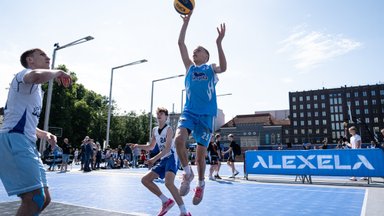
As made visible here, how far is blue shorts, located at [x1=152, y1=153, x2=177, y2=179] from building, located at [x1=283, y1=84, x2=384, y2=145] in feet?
363

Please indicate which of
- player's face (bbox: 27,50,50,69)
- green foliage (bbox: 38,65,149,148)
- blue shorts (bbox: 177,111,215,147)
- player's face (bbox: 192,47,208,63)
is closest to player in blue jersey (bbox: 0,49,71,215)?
player's face (bbox: 27,50,50,69)

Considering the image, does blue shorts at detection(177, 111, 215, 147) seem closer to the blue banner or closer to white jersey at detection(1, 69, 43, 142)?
white jersey at detection(1, 69, 43, 142)

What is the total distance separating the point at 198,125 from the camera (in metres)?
4.45

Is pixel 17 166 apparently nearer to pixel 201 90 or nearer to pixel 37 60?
pixel 37 60

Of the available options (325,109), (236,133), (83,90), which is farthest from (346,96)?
(83,90)

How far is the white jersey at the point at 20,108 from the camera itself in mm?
3268

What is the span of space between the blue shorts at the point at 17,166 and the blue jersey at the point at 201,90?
86.5 inches

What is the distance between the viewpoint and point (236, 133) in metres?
91.8

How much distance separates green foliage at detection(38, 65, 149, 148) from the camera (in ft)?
147

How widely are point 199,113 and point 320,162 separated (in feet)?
30.9

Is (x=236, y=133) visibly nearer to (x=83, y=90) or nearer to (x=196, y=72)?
(x=83, y=90)

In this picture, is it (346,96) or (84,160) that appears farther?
(346,96)

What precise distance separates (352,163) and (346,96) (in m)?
114

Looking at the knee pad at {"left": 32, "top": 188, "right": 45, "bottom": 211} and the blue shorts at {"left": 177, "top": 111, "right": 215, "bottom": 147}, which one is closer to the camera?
the knee pad at {"left": 32, "top": 188, "right": 45, "bottom": 211}
